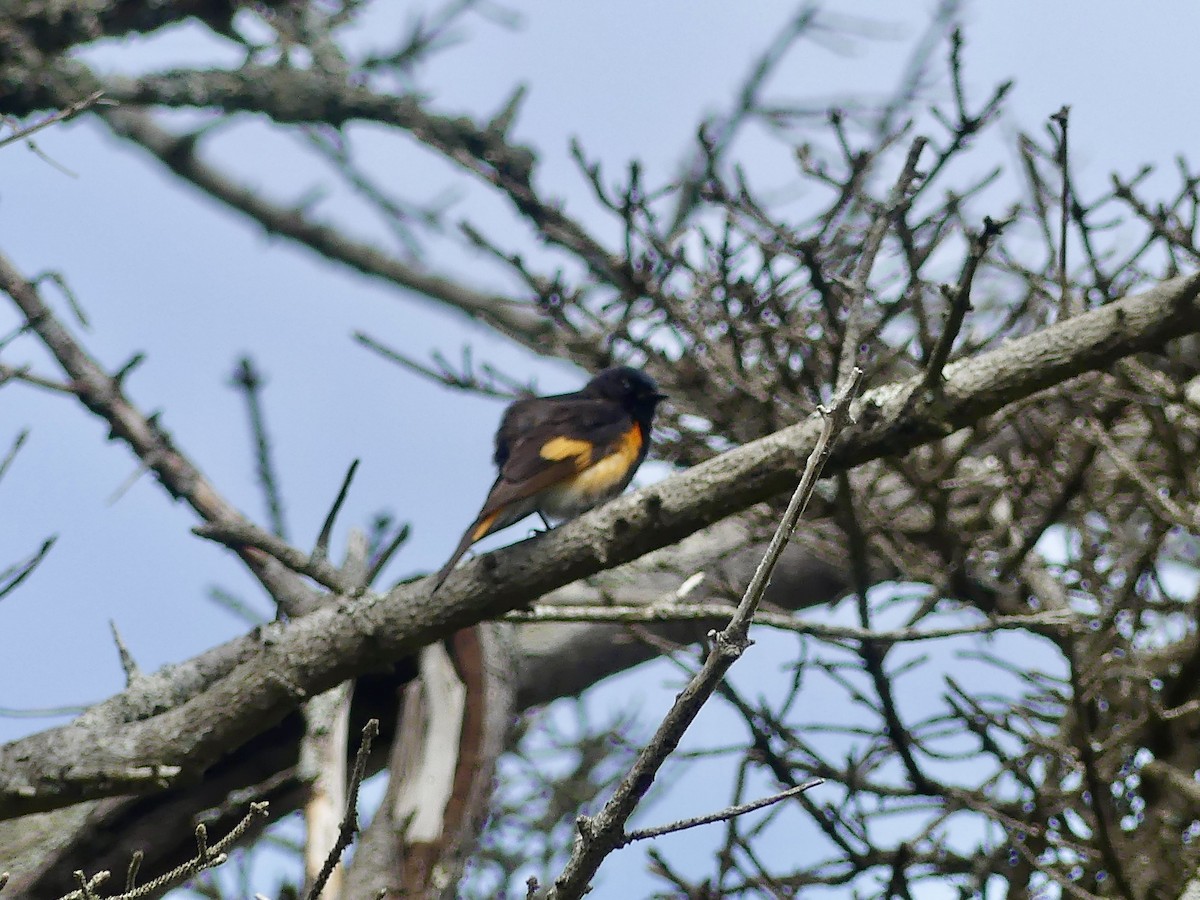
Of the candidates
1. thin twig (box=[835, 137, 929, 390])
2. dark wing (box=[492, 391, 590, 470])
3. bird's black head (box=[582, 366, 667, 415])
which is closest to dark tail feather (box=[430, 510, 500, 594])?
dark wing (box=[492, 391, 590, 470])

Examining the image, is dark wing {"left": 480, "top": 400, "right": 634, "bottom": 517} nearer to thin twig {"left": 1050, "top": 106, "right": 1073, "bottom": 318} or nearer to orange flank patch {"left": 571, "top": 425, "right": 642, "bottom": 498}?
orange flank patch {"left": 571, "top": 425, "right": 642, "bottom": 498}

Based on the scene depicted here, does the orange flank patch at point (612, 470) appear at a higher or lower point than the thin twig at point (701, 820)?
higher

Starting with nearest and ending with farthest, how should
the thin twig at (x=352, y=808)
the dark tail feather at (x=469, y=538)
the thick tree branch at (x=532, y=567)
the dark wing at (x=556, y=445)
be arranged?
the thin twig at (x=352, y=808) < the thick tree branch at (x=532, y=567) < the dark tail feather at (x=469, y=538) < the dark wing at (x=556, y=445)

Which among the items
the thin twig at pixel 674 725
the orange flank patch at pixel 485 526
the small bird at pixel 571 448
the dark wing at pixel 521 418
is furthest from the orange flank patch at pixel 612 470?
the thin twig at pixel 674 725

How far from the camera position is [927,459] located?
4.44m

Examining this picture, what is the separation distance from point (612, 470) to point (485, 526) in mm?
673

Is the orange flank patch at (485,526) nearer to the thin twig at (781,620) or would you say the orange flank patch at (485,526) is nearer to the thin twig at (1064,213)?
the thin twig at (781,620)

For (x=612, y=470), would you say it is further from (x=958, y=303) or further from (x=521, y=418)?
(x=958, y=303)

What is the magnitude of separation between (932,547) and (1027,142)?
137cm

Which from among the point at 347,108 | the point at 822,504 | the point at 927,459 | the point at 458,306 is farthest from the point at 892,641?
the point at 347,108

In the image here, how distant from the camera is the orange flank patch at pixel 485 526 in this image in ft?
13.1

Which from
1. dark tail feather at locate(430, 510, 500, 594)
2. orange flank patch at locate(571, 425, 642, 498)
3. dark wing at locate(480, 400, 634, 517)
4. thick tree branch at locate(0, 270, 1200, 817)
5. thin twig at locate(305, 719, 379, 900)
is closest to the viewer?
thin twig at locate(305, 719, 379, 900)

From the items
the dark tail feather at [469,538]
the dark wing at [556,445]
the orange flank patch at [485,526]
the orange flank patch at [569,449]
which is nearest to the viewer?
the dark tail feather at [469,538]

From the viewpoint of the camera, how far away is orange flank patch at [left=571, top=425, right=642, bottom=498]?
14.9 feet
